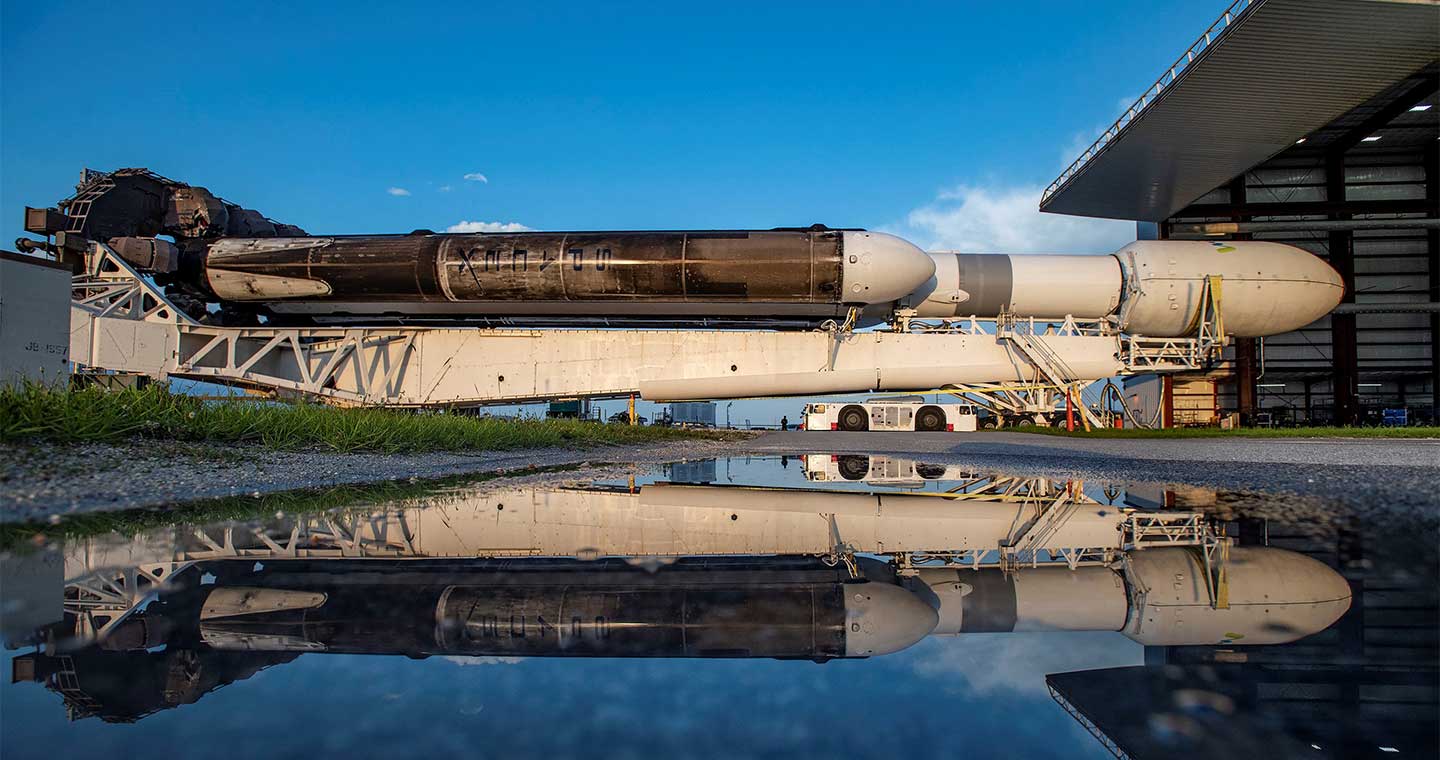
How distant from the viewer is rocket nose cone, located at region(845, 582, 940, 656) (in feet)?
4.17

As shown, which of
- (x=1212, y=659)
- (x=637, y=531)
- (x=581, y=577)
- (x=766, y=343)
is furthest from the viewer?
(x=766, y=343)

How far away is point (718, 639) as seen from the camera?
1296 millimetres

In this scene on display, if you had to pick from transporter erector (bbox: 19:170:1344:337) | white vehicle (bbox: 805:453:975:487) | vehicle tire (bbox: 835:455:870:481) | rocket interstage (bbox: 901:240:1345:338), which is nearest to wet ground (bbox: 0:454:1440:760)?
white vehicle (bbox: 805:453:975:487)

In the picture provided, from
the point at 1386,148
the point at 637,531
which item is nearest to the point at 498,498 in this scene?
the point at 637,531

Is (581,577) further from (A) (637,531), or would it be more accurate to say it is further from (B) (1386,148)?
(B) (1386,148)

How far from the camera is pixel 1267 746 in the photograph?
0.81m

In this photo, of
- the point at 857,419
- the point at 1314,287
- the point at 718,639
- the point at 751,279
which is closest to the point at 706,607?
the point at 718,639

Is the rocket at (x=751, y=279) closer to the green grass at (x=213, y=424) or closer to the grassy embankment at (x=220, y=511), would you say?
the green grass at (x=213, y=424)

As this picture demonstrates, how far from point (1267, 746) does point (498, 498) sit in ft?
10.7

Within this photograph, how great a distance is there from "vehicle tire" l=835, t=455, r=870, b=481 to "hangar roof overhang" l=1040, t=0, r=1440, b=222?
1017 centimetres

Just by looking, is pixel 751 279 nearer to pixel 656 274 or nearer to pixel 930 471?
pixel 656 274

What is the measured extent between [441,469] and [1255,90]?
612 inches

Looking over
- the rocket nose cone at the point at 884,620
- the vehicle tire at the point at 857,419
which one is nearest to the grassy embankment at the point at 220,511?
the rocket nose cone at the point at 884,620

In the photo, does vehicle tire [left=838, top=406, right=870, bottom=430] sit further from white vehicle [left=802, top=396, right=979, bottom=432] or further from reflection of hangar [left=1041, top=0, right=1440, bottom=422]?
reflection of hangar [left=1041, top=0, right=1440, bottom=422]
